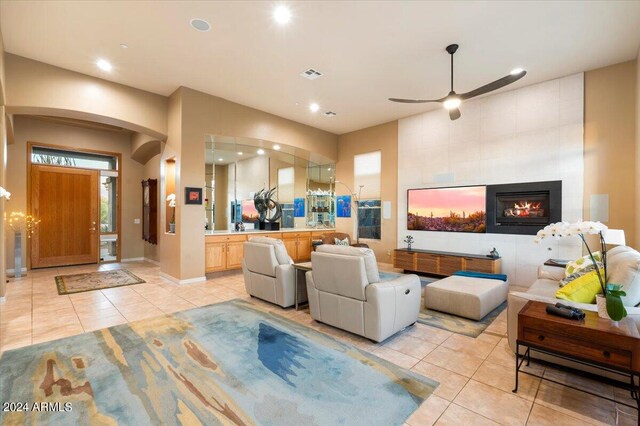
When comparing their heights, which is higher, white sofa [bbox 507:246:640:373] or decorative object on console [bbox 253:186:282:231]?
decorative object on console [bbox 253:186:282:231]

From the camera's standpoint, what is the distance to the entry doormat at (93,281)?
17.6 feet

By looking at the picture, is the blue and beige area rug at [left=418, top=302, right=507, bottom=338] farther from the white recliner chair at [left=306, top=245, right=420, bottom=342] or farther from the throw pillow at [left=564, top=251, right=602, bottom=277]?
the throw pillow at [left=564, top=251, right=602, bottom=277]

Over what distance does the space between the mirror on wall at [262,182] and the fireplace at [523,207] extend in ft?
14.7

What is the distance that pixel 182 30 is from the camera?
3912 mm

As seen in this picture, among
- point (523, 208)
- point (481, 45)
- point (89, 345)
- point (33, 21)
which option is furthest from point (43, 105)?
point (523, 208)

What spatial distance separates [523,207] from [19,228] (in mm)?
10587

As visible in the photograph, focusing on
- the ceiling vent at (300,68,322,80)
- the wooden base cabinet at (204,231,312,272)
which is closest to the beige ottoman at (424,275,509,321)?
the ceiling vent at (300,68,322,80)

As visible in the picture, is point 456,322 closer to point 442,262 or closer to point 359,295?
point 359,295

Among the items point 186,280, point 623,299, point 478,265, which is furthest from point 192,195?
point 623,299

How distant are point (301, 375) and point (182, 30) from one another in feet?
14.5

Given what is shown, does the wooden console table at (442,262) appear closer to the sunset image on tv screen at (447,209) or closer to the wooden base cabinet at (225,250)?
the sunset image on tv screen at (447,209)

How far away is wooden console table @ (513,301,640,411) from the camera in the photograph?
6.12ft

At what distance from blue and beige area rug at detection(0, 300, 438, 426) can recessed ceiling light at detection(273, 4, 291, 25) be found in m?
3.82

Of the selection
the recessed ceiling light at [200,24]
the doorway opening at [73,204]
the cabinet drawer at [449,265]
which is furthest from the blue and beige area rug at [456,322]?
the doorway opening at [73,204]
